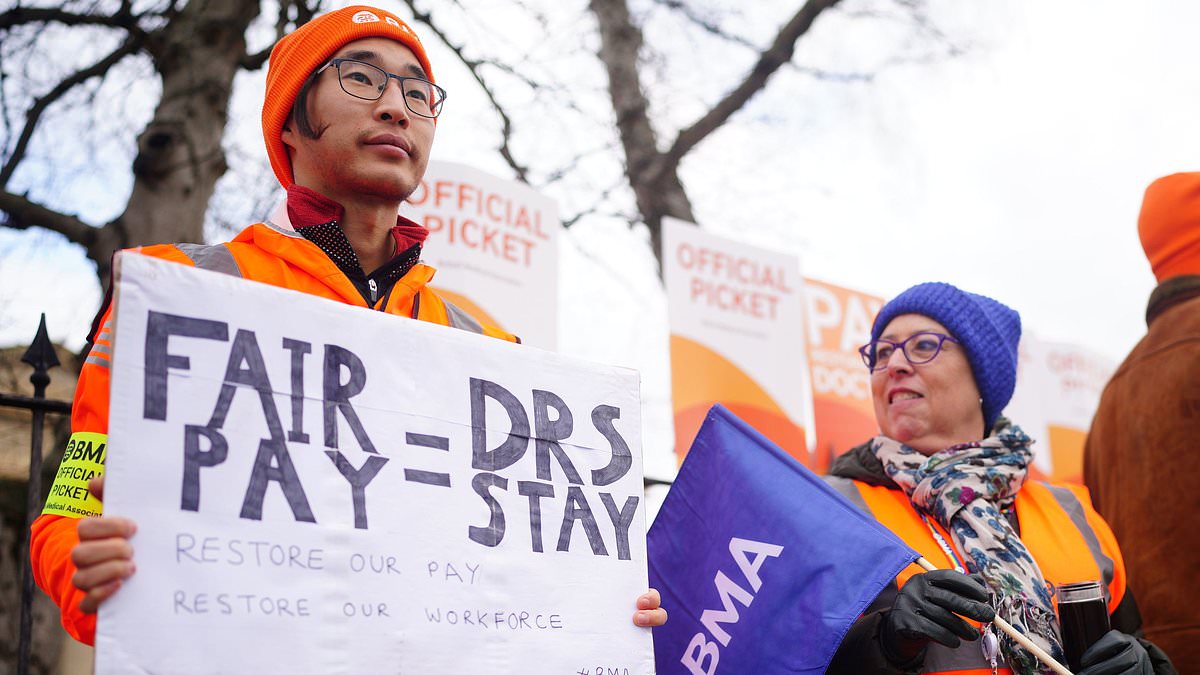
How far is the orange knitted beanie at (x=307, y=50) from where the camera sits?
2.39 metres

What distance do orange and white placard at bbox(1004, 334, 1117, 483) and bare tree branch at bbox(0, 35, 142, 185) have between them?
5.60 metres

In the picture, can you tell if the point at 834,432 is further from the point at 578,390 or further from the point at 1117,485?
the point at 578,390

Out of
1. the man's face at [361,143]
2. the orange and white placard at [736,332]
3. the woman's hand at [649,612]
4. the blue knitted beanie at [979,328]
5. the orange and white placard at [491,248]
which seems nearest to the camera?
the woman's hand at [649,612]

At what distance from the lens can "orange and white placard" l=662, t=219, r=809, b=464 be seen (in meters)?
5.29

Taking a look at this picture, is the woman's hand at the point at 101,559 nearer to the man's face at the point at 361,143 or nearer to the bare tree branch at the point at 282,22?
the man's face at the point at 361,143

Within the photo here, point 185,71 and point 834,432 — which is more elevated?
point 185,71

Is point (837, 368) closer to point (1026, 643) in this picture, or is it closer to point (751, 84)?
point (751, 84)

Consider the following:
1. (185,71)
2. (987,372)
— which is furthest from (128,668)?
(185,71)

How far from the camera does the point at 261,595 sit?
5.62 ft

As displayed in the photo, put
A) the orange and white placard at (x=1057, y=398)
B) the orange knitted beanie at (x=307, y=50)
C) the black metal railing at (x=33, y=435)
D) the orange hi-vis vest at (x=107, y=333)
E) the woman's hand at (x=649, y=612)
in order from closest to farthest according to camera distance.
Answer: the orange hi-vis vest at (x=107, y=333) → the woman's hand at (x=649, y=612) → the orange knitted beanie at (x=307, y=50) → the black metal railing at (x=33, y=435) → the orange and white placard at (x=1057, y=398)

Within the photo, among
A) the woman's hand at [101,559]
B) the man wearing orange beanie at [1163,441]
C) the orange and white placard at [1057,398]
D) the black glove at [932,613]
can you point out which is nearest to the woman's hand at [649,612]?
the black glove at [932,613]

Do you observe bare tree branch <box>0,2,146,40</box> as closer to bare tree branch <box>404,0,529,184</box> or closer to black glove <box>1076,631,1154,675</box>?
bare tree branch <box>404,0,529,184</box>

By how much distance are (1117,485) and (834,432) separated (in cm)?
213

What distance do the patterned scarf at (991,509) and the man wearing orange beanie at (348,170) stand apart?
3.34 feet
